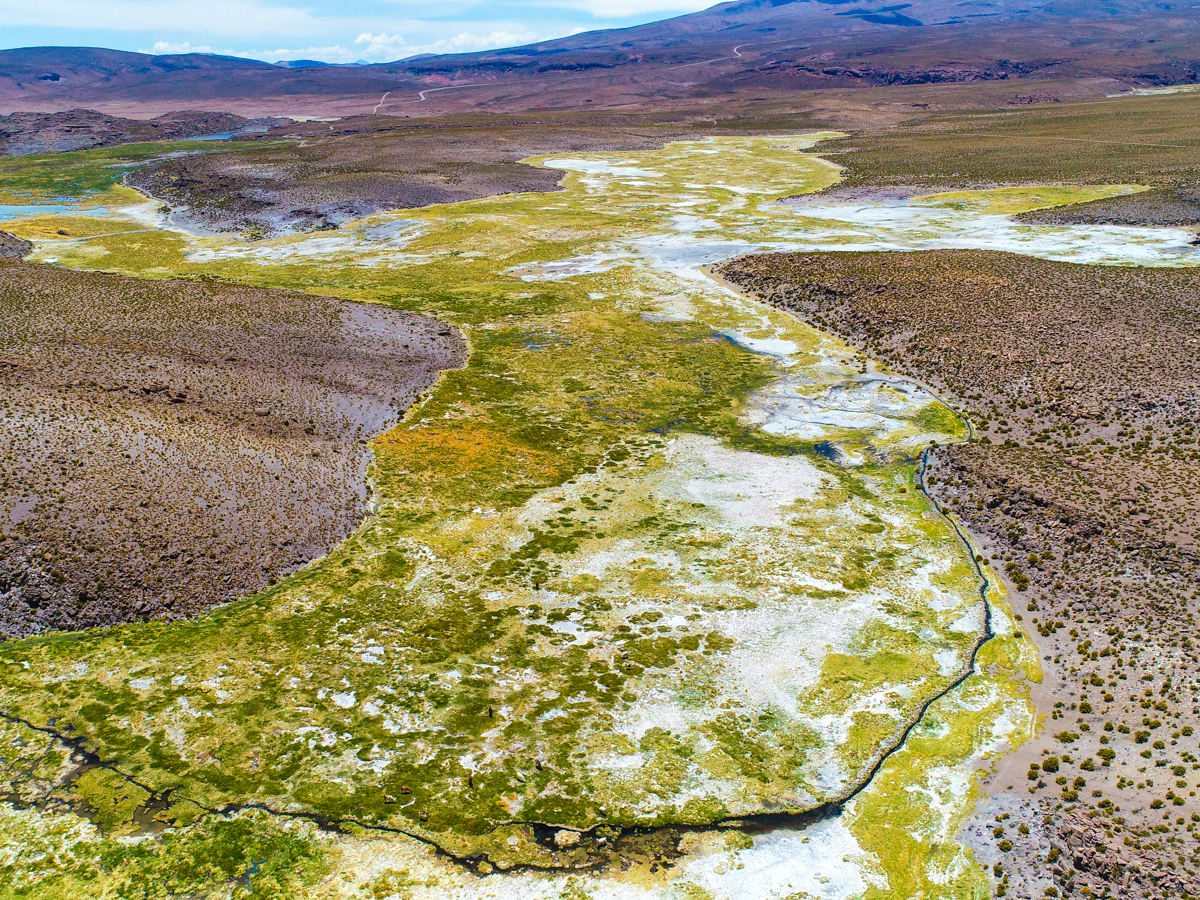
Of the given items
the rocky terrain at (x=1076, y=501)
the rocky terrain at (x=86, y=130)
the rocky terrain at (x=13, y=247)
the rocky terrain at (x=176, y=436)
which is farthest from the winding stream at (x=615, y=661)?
the rocky terrain at (x=86, y=130)

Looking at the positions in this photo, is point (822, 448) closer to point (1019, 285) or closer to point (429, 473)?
point (429, 473)

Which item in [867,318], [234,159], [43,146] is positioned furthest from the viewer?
[43,146]

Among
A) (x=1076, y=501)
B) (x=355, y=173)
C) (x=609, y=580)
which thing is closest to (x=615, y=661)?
(x=609, y=580)

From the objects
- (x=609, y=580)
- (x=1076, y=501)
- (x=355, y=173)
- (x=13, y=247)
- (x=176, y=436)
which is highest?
(x=355, y=173)

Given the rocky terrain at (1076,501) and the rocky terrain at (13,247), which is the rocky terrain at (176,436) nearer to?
the rocky terrain at (13,247)

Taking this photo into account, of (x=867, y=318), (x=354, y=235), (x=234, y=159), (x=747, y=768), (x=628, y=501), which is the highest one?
(x=234, y=159)

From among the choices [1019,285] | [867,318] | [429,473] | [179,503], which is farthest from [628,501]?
[1019,285]

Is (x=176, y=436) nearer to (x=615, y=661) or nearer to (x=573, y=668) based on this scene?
(x=573, y=668)

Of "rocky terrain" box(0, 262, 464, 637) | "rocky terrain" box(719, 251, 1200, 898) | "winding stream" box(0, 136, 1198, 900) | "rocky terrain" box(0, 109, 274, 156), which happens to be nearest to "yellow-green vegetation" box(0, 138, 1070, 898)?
"winding stream" box(0, 136, 1198, 900)
